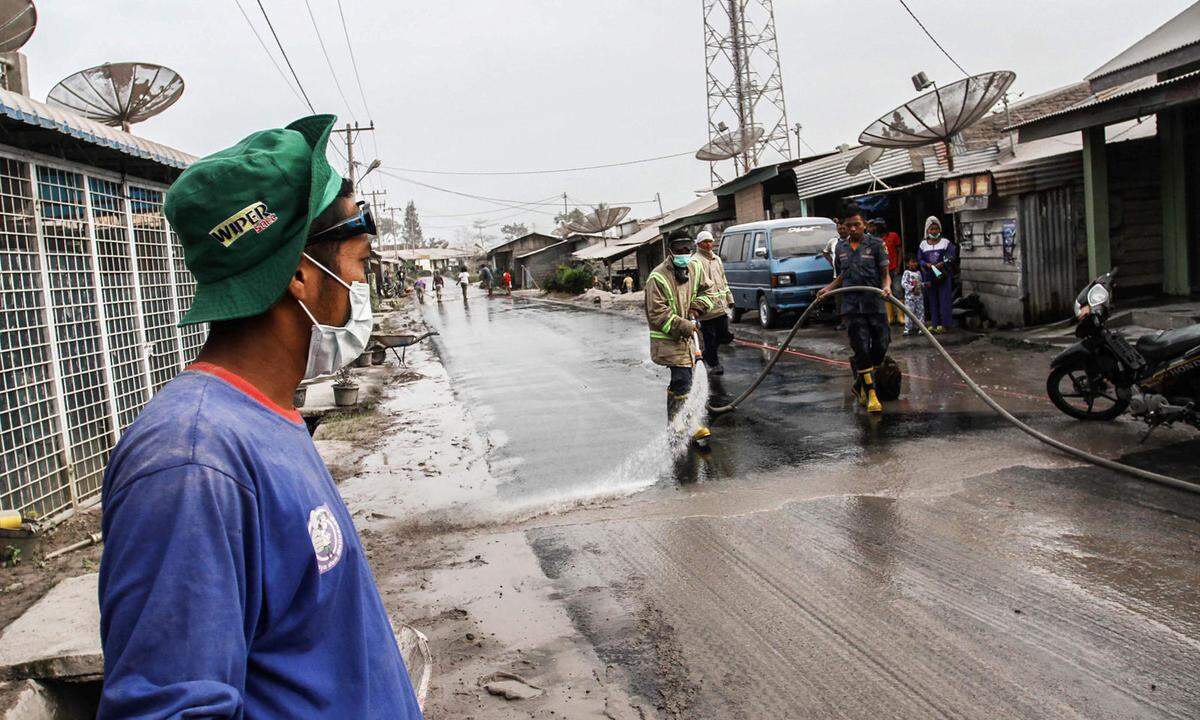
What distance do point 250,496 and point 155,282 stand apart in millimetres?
9332

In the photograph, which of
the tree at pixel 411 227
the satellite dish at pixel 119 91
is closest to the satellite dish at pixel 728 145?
the satellite dish at pixel 119 91

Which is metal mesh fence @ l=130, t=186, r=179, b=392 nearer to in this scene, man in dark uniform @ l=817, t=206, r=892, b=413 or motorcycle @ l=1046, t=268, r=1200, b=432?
man in dark uniform @ l=817, t=206, r=892, b=413

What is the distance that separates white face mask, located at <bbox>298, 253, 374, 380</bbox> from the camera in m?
1.75

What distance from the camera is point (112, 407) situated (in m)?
8.11

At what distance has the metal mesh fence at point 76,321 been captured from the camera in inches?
284

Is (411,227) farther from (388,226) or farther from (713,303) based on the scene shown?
(713,303)

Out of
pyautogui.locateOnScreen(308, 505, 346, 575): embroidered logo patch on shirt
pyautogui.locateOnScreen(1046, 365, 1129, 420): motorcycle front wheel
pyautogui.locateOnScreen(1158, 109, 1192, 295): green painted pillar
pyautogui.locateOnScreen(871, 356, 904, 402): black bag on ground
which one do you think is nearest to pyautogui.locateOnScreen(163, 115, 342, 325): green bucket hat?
pyautogui.locateOnScreen(308, 505, 346, 575): embroidered logo patch on shirt

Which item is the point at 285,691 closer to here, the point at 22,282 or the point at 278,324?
the point at 278,324

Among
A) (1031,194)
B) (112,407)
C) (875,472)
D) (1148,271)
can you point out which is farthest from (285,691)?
(1148,271)

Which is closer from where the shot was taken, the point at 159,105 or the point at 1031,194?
the point at 159,105

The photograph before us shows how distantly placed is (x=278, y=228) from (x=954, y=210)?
15.7m

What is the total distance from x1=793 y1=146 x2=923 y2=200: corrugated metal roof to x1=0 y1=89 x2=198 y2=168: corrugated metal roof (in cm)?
1422

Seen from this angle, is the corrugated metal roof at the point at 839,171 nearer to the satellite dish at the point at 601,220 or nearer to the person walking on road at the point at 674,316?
the person walking on road at the point at 674,316

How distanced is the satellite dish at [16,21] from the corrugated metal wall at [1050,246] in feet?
43.9
